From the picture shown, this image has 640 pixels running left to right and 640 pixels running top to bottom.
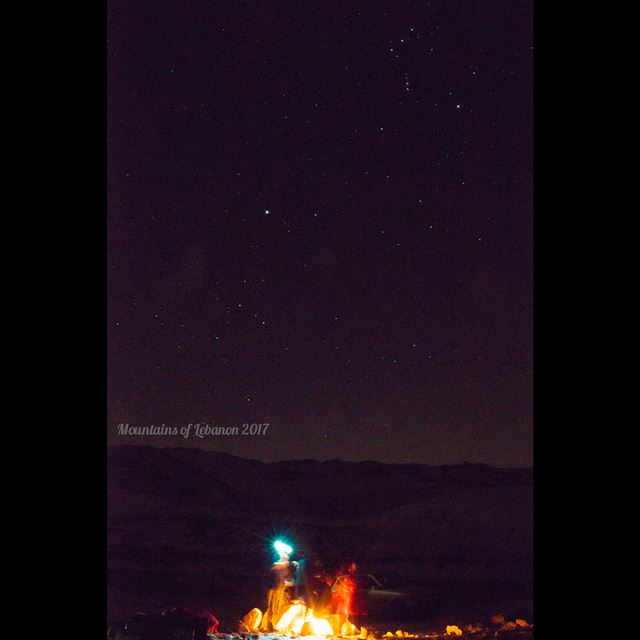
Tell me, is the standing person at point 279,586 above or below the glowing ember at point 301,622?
above

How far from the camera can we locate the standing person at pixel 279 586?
3424mm

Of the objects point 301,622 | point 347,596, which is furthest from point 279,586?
point 347,596

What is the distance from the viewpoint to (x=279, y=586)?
347 centimetres

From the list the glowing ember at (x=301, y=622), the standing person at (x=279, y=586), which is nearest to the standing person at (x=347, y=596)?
the glowing ember at (x=301, y=622)

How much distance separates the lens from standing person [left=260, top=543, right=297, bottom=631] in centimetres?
342

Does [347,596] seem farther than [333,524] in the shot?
No

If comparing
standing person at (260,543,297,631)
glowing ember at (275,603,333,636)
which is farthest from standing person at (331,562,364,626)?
standing person at (260,543,297,631)

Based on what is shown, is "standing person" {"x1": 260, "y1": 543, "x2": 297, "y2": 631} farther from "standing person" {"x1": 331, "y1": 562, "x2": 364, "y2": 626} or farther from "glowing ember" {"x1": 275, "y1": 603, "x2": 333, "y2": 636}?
"standing person" {"x1": 331, "y1": 562, "x2": 364, "y2": 626}

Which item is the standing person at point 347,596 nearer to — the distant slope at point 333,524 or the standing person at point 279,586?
the distant slope at point 333,524

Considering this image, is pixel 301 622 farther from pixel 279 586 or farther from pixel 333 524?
pixel 333 524

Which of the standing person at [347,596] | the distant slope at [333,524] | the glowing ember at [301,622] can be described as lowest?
the glowing ember at [301,622]
